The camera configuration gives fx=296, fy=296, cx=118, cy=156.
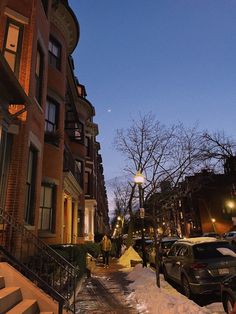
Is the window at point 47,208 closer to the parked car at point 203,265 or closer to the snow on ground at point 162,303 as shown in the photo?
the snow on ground at point 162,303

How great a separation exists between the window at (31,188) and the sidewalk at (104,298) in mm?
2935

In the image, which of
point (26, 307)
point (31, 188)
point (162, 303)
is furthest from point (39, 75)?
point (162, 303)

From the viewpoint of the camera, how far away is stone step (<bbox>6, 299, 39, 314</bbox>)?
5.10 m

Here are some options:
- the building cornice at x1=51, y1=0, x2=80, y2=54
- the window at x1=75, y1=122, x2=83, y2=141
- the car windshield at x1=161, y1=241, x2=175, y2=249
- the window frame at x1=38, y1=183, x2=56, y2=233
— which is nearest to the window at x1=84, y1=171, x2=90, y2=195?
the window at x1=75, y1=122, x2=83, y2=141

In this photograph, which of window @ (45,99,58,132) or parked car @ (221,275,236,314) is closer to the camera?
parked car @ (221,275,236,314)

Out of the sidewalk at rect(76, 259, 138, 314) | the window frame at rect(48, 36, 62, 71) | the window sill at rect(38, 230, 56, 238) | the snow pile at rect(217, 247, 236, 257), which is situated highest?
the window frame at rect(48, 36, 62, 71)

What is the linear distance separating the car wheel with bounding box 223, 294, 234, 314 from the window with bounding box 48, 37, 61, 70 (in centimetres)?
1229

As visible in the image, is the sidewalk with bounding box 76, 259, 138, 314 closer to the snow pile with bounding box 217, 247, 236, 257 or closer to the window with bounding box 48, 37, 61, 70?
the snow pile with bounding box 217, 247, 236, 257

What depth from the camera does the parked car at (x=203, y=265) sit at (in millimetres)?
8281

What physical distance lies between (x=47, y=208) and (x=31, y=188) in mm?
2765

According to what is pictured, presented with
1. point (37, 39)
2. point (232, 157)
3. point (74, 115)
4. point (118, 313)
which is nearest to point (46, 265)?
point (118, 313)

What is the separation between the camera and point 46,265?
722 centimetres

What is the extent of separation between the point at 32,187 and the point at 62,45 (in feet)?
28.6

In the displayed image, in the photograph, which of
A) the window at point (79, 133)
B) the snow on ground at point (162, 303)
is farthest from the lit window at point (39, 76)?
the window at point (79, 133)
